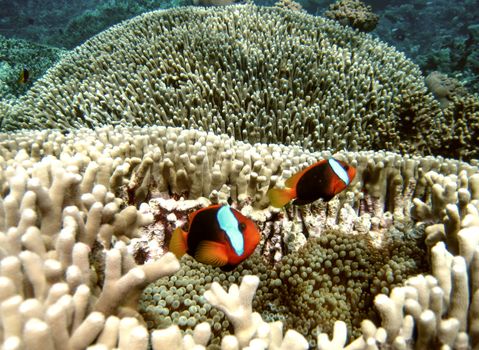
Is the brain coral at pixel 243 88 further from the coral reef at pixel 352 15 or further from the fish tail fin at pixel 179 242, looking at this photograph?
the coral reef at pixel 352 15

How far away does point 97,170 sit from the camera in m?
2.24

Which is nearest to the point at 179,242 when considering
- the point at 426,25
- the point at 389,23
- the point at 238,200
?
the point at 238,200

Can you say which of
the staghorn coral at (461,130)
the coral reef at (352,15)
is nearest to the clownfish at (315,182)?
the staghorn coral at (461,130)

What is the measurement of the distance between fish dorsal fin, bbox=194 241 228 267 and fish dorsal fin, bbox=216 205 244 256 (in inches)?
2.2

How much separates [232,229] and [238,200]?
1.16 meters

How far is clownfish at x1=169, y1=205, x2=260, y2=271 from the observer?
1599 millimetres

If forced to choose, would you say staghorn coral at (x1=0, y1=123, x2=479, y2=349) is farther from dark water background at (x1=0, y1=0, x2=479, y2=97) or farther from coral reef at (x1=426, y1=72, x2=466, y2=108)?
dark water background at (x1=0, y1=0, x2=479, y2=97)

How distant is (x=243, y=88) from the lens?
4.83 m

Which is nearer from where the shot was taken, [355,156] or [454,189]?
[454,189]

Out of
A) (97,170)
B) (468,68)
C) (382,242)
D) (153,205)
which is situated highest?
(97,170)

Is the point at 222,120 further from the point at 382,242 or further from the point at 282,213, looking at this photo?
the point at 382,242

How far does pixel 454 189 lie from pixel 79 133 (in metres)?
3.23

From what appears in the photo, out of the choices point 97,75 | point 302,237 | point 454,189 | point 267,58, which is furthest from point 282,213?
point 97,75

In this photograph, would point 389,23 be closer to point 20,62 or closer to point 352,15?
point 352,15
